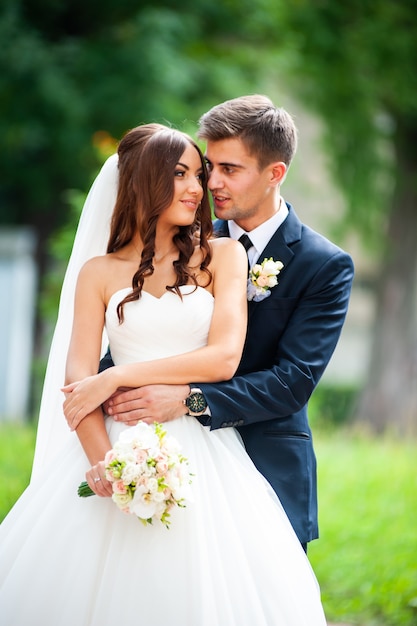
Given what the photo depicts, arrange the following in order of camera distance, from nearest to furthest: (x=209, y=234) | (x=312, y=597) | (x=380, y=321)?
(x=312, y=597) < (x=209, y=234) < (x=380, y=321)

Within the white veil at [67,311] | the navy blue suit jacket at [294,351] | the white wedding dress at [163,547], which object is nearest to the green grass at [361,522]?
the navy blue suit jacket at [294,351]

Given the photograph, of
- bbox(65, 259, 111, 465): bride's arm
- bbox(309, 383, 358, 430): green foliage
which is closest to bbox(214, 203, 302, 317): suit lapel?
bbox(65, 259, 111, 465): bride's arm

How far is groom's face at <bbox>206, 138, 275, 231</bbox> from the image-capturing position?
3.82 meters

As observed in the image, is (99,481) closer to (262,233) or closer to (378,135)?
(262,233)

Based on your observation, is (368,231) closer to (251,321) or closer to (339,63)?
(339,63)

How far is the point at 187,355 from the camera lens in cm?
345

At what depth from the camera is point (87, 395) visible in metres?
3.39

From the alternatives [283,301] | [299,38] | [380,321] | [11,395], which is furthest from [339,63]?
[283,301]

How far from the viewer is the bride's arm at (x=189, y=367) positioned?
339 centimetres

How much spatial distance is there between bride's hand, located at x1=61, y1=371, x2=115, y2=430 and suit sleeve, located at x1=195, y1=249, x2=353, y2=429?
36 centimetres

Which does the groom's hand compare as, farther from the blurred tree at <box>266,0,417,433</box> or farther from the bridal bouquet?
the blurred tree at <box>266,0,417,433</box>

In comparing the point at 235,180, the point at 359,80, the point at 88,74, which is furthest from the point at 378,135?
the point at 235,180

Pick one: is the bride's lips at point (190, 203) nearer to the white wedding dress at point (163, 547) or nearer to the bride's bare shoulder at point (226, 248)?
the bride's bare shoulder at point (226, 248)

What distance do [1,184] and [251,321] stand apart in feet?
44.2
